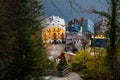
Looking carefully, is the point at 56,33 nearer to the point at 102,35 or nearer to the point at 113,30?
the point at 102,35

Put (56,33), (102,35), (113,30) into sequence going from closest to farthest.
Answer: (113,30)
(102,35)
(56,33)

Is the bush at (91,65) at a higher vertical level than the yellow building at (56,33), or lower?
lower

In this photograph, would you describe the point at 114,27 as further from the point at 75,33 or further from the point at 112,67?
the point at 75,33

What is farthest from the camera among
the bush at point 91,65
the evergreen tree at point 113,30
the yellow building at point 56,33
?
the yellow building at point 56,33

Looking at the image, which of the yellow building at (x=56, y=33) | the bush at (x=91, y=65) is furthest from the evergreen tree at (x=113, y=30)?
the yellow building at (x=56, y=33)

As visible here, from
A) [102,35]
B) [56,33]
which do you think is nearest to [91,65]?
[102,35]

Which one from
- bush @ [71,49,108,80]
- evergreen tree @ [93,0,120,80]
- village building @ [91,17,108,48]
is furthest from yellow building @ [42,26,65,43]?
evergreen tree @ [93,0,120,80]

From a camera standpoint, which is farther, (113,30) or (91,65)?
(91,65)

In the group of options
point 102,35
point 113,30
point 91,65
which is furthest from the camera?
point 102,35

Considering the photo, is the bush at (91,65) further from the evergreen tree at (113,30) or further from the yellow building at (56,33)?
the yellow building at (56,33)

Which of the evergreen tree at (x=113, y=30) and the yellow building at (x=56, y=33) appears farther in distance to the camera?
the yellow building at (x=56, y=33)

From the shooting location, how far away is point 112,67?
18766 mm

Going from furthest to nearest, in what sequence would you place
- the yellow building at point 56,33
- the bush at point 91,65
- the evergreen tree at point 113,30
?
the yellow building at point 56,33
the bush at point 91,65
the evergreen tree at point 113,30

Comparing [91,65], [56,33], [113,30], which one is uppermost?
[56,33]
